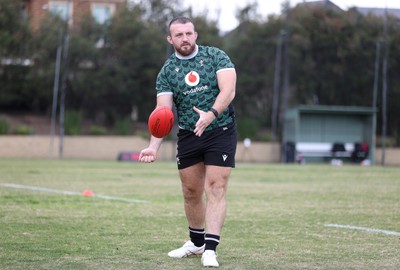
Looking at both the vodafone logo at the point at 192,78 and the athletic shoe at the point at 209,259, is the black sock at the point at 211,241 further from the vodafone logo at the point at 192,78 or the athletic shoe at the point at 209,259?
the vodafone logo at the point at 192,78

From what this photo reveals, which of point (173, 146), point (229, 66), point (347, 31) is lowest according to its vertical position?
point (173, 146)

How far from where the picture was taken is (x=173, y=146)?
41.1 meters

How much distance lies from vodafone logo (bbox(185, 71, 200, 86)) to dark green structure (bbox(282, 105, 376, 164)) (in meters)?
33.3

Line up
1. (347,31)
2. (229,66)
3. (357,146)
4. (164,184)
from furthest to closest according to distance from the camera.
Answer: (347,31) → (357,146) → (164,184) → (229,66)

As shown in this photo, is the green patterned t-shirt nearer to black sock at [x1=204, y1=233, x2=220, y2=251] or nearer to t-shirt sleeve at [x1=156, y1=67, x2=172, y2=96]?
t-shirt sleeve at [x1=156, y1=67, x2=172, y2=96]

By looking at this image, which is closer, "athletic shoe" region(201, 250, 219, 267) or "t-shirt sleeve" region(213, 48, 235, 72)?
"athletic shoe" region(201, 250, 219, 267)

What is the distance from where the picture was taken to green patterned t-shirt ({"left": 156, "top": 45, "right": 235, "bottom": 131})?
6832mm

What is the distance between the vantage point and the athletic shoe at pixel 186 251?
693 centimetres

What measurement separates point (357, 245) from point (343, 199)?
6287mm

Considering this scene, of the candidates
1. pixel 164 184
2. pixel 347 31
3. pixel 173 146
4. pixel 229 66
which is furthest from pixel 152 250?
pixel 347 31

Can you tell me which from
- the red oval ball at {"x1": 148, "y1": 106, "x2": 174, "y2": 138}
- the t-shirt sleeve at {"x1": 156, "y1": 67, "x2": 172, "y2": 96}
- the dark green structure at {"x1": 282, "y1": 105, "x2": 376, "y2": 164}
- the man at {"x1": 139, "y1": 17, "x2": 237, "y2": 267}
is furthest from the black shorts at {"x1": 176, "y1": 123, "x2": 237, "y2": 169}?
the dark green structure at {"x1": 282, "y1": 105, "x2": 376, "y2": 164}

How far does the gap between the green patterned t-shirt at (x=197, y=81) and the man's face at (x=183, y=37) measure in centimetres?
12

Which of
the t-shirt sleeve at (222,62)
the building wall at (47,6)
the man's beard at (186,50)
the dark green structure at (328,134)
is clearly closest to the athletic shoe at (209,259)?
the t-shirt sleeve at (222,62)

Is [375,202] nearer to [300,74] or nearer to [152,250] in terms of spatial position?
[152,250]
